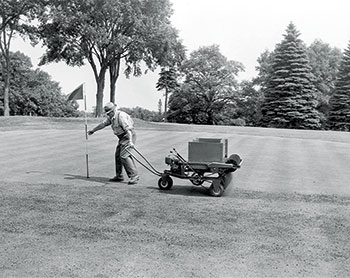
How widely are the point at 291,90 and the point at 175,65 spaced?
1760 centimetres

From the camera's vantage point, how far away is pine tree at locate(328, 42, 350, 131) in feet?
182

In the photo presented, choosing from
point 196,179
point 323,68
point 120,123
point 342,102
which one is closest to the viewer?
point 196,179

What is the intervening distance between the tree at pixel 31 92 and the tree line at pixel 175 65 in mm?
276

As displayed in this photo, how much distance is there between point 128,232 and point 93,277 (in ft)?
5.62

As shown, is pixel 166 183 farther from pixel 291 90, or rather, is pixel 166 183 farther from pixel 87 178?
pixel 291 90

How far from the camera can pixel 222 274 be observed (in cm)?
530

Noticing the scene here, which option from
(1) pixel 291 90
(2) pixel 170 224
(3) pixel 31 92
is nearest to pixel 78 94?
(2) pixel 170 224

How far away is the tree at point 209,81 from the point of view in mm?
71375

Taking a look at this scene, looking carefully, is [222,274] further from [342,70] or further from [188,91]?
[188,91]

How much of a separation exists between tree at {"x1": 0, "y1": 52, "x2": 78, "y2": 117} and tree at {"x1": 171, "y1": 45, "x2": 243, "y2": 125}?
25627 millimetres

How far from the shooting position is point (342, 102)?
2190 inches

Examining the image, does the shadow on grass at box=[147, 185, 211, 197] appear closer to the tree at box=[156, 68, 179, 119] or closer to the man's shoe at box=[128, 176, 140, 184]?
the man's shoe at box=[128, 176, 140, 184]

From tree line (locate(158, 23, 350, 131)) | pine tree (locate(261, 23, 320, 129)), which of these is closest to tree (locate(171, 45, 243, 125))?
tree line (locate(158, 23, 350, 131))

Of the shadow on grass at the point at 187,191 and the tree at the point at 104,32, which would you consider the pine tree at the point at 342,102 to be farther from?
the shadow on grass at the point at 187,191
